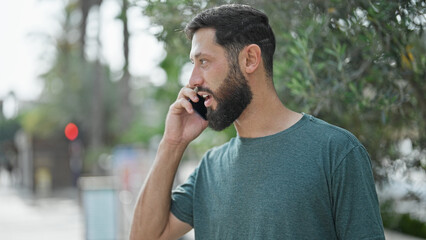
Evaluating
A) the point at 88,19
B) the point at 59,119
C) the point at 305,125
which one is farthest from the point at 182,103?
the point at 59,119

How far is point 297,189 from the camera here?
1782mm

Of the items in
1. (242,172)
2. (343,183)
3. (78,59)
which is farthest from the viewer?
(78,59)

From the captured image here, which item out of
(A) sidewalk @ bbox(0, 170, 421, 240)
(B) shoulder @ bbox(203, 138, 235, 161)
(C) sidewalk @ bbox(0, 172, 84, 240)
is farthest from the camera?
(C) sidewalk @ bbox(0, 172, 84, 240)

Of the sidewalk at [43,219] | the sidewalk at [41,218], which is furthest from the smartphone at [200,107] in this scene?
the sidewalk at [41,218]

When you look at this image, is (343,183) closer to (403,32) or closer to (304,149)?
(304,149)

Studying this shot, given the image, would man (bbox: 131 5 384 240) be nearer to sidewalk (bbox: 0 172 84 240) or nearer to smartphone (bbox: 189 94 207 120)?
smartphone (bbox: 189 94 207 120)

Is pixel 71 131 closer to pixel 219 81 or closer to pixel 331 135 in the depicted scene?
pixel 219 81

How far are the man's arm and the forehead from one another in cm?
19

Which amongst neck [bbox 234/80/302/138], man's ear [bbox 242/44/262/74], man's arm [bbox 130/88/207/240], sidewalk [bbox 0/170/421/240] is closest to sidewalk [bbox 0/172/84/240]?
sidewalk [bbox 0/170/421/240]

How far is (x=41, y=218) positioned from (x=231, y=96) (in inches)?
524

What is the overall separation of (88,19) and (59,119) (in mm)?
4657

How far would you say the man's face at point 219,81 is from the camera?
1.99 metres

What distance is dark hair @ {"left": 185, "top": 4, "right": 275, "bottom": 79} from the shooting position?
6.51ft

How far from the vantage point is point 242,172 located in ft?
6.48
